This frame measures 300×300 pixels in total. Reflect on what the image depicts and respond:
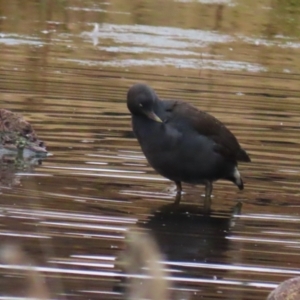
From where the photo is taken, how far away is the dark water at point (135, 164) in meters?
6.15

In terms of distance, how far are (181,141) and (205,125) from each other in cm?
39

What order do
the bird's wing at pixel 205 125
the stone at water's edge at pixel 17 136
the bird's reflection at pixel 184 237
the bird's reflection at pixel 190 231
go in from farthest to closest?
1. the stone at water's edge at pixel 17 136
2. the bird's wing at pixel 205 125
3. the bird's reflection at pixel 190 231
4. the bird's reflection at pixel 184 237

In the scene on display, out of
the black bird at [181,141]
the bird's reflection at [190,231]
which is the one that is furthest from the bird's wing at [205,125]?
the bird's reflection at [190,231]

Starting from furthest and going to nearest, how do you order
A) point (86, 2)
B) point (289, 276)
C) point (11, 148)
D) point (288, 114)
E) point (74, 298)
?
point (86, 2) → point (288, 114) → point (11, 148) → point (289, 276) → point (74, 298)

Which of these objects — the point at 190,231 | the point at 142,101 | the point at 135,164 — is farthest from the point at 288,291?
the point at 135,164

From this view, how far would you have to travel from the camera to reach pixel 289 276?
605 cm

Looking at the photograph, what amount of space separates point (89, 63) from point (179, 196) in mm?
7608

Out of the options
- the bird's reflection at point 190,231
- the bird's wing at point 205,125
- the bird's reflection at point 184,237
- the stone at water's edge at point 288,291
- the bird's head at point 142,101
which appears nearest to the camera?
the stone at water's edge at point 288,291

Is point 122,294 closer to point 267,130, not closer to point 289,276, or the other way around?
point 289,276

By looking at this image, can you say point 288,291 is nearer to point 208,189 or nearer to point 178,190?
point 208,189

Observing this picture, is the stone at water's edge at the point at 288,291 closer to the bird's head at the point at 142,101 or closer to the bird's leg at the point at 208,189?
the bird's head at the point at 142,101

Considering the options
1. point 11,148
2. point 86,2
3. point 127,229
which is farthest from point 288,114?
point 86,2

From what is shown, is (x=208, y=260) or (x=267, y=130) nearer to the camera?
(x=208, y=260)

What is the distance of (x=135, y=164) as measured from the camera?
9078 mm
